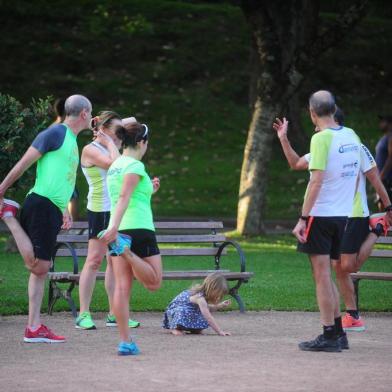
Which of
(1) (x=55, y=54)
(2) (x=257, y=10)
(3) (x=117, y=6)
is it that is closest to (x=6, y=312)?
(2) (x=257, y=10)

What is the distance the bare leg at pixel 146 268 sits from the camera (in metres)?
7.86

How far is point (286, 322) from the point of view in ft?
34.6

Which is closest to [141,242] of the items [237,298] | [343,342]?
[343,342]

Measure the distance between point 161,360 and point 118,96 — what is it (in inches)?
912

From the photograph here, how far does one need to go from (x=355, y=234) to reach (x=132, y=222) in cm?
266

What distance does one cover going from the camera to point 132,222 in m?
7.99

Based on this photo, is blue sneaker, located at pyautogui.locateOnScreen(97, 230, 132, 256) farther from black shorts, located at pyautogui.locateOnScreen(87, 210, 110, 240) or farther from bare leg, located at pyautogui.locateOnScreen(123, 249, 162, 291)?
black shorts, located at pyautogui.locateOnScreen(87, 210, 110, 240)

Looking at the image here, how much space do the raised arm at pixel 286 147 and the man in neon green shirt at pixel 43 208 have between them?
1695 mm

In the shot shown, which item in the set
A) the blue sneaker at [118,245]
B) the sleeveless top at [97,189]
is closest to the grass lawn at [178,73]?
the sleeveless top at [97,189]

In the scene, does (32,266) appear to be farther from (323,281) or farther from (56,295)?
(323,281)

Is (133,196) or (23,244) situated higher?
(133,196)

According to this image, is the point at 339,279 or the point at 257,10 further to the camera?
the point at 257,10

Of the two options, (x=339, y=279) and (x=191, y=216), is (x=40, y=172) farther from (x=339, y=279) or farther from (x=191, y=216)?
(x=191, y=216)

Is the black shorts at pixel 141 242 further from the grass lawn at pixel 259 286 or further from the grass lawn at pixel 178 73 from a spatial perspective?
the grass lawn at pixel 178 73
